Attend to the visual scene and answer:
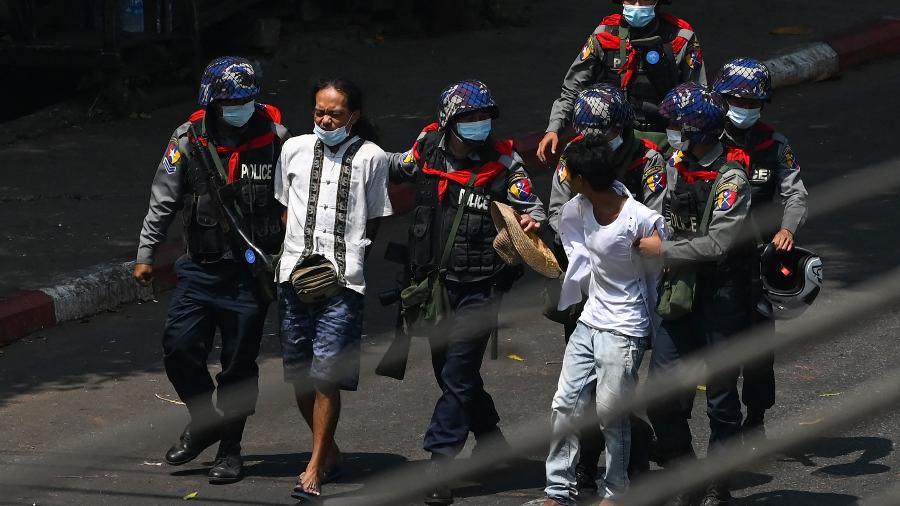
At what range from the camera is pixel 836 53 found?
39.8ft

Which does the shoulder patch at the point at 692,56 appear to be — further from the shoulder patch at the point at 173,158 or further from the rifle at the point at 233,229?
the shoulder patch at the point at 173,158

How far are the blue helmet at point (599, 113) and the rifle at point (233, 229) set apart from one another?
131cm

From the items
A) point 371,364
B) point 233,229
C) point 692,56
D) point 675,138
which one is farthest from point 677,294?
point 371,364

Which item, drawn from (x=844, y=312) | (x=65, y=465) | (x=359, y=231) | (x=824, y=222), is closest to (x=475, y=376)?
(x=359, y=231)

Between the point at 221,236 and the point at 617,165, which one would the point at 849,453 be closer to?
the point at 617,165

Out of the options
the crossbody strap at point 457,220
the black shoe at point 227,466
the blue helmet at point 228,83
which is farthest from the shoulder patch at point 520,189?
the black shoe at point 227,466

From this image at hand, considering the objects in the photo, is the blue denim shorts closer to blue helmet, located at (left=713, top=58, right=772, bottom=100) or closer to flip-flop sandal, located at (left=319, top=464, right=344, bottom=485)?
flip-flop sandal, located at (left=319, top=464, right=344, bottom=485)

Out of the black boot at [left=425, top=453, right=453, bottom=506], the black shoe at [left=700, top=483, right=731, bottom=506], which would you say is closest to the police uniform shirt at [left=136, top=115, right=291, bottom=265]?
the black boot at [left=425, top=453, right=453, bottom=506]

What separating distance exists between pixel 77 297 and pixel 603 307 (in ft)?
11.9

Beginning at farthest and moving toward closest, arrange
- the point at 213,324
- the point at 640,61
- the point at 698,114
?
the point at 640,61
the point at 213,324
the point at 698,114

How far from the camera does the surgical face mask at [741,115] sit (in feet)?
17.7

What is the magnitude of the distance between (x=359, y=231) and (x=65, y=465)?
59.8 inches

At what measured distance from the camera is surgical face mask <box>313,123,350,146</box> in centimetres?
552

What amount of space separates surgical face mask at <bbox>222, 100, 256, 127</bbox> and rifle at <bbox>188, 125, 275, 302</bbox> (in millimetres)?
142
